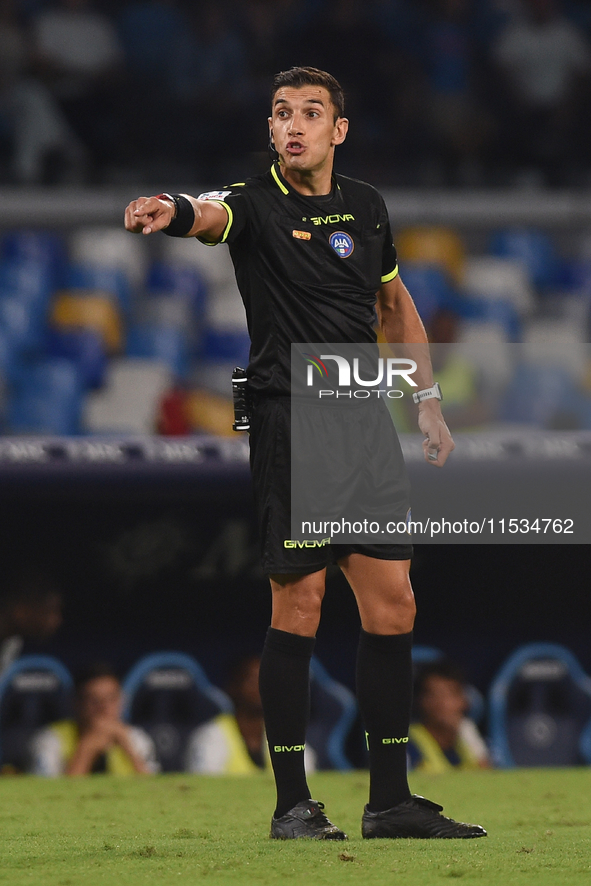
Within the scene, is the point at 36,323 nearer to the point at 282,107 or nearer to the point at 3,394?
the point at 3,394

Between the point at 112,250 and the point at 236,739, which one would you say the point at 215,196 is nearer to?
the point at 236,739

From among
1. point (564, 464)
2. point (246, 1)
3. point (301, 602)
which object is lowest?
point (301, 602)

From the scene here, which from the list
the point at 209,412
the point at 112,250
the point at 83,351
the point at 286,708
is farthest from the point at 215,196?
the point at 112,250

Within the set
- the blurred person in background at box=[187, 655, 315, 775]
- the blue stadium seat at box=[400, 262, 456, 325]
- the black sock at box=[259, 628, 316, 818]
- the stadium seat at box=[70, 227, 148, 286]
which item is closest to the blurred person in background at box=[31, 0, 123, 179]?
the stadium seat at box=[70, 227, 148, 286]

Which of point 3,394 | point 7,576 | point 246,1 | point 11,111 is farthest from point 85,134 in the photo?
point 7,576

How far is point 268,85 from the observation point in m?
8.42

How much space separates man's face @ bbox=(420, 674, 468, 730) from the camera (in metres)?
4.95

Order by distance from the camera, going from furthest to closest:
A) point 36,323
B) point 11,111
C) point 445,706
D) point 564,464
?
point 11,111, point 36,323, point 445,706, point 564,464

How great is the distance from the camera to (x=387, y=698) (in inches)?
118

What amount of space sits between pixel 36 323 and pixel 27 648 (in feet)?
7.48

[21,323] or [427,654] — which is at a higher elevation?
[21,323]

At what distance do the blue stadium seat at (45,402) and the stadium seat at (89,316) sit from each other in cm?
61

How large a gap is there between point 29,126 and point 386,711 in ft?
19.2

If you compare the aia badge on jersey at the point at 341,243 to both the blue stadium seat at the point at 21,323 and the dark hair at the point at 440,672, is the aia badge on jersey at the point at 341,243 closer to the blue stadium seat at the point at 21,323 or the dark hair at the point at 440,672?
the dark hair at the point at 440,672
